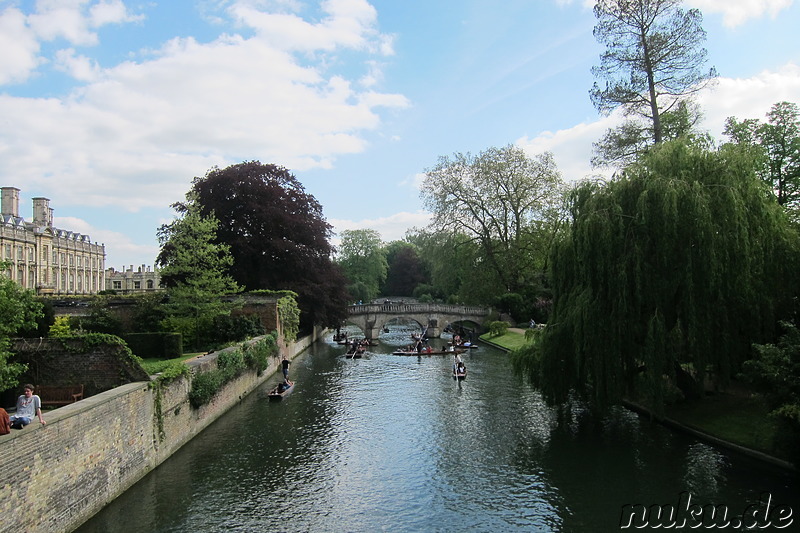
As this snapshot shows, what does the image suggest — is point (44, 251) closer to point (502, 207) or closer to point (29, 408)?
point (502, 207)

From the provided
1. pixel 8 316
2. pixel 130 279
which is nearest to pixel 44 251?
pixel 130 279

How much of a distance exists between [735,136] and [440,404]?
18185mm

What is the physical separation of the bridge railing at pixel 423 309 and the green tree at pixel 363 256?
28.6 meters

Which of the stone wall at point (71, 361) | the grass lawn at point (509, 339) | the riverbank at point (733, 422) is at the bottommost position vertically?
the riverbank at point (733, 422)

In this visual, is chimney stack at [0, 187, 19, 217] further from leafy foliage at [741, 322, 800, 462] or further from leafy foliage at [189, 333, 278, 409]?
leafy foliage at [741, 322, 800, 462]

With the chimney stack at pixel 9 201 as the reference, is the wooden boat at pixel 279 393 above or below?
below

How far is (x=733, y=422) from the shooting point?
1524 cm

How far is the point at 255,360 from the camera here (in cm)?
2427

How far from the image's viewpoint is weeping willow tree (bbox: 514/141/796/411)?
571 inches

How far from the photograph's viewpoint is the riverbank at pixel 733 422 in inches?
525

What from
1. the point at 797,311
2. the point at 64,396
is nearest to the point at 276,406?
the point at 64,396

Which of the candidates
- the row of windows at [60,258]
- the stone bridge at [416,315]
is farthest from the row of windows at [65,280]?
the stone bridge at [416,315]

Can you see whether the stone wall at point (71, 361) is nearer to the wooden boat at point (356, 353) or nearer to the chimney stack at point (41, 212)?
the wooden boat at point (356, 353)

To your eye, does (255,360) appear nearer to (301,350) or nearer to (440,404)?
(440,404)
